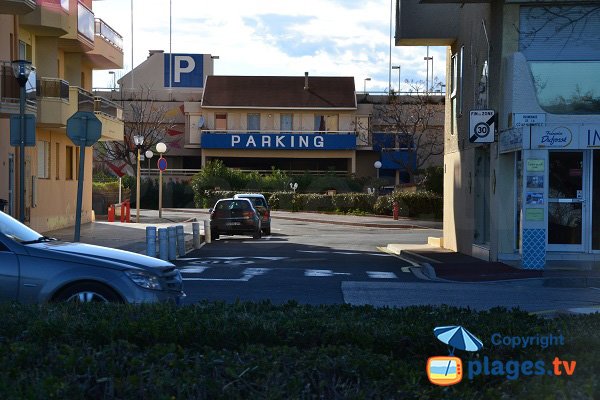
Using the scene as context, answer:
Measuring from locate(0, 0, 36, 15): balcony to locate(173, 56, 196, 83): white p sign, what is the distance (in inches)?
1866

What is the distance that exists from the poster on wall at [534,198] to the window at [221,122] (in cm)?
4649

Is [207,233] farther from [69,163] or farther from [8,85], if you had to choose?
[8,85]

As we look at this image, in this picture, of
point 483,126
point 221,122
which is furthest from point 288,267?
point 221,122

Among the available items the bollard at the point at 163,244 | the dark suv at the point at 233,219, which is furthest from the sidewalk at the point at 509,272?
the dark suv at the point at 233,219

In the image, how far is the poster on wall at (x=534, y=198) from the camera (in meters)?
18.9

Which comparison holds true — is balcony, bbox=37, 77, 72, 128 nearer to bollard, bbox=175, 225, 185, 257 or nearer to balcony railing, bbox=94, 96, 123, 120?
balcony railing, bbox=94, 96, 123, 120

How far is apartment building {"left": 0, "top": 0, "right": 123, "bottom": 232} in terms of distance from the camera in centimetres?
2584

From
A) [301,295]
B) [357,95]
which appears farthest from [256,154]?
[301,295]

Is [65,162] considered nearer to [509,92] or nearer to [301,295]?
[509,92]

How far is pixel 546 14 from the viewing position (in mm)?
19672

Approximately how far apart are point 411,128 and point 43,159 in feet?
114

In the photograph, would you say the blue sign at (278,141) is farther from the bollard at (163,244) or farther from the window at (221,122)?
the bollard at (163,244)

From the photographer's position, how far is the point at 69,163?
35.7 m

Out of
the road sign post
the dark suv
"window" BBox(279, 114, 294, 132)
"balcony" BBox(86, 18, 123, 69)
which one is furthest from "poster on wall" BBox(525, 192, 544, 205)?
"window" BBox(279, 114, 294, 132)
